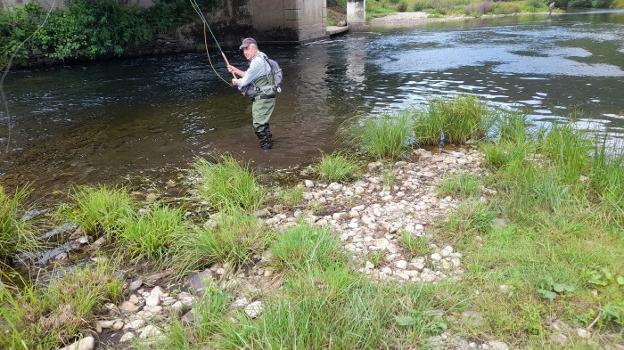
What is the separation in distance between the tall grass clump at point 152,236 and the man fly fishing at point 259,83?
327 centimetres

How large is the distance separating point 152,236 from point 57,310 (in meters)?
1.29

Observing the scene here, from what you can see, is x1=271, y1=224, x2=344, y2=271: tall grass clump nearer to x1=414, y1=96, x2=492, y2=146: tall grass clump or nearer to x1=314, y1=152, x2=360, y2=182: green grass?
x1=314, y1=152, x2=360, y2=182: green grass

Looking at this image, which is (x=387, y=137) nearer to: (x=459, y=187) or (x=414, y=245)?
(x=459, y=187)

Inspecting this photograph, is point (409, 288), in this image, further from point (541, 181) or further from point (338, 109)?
point (338, 109)

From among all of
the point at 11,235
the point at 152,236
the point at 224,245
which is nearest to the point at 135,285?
the point at 152,236

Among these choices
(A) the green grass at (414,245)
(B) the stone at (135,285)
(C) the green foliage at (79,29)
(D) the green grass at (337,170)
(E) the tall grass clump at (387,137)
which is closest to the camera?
(B) the stone at (135,285)

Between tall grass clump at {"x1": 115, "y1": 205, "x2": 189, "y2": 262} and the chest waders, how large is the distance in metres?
3.35

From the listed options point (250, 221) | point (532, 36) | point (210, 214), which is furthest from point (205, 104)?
point (532, 36)

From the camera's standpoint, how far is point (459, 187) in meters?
5.80

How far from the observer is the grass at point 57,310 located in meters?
3.30

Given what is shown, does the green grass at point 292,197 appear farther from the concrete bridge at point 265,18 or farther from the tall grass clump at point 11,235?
the concrete bridge at point 265,18

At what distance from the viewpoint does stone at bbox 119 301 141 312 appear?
3899mm

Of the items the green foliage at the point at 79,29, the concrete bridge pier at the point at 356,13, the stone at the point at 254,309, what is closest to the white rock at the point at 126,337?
the stone at the point at 254,309

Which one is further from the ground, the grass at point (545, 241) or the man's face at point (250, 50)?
the man's face at point (250, 50)
